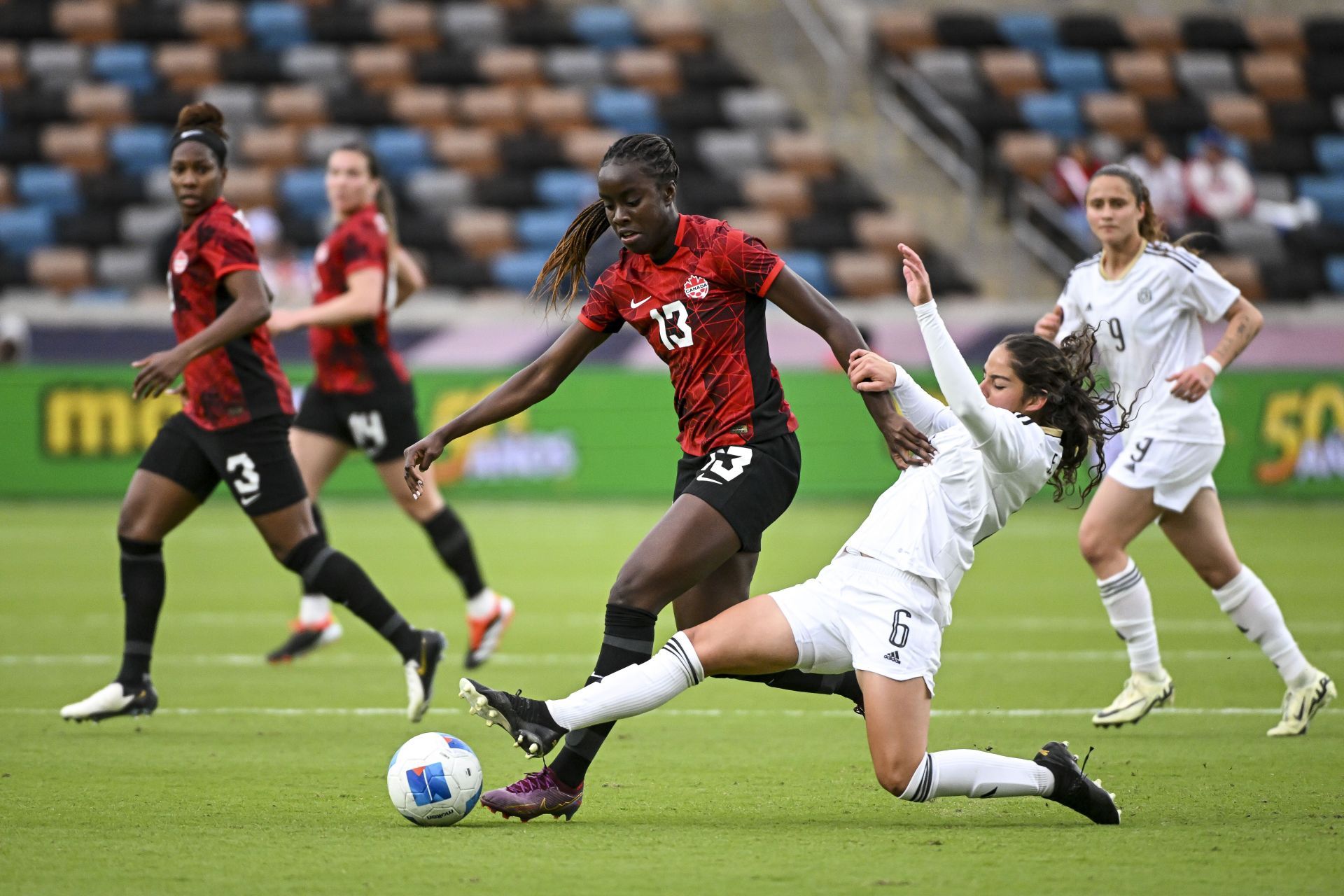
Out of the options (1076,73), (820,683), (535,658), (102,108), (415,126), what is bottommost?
(535,658)

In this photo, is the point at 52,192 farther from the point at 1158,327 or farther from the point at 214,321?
the point at 1158,327

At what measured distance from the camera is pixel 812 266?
2223 cm

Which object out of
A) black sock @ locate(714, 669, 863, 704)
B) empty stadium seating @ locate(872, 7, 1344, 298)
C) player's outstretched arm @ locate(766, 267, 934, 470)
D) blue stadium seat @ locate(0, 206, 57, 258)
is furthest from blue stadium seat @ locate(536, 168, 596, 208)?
player's outstretched arm @ locate(766, 267, 934, 470)

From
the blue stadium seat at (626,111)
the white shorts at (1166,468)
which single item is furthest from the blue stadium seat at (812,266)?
the white shorts at (1166,468)

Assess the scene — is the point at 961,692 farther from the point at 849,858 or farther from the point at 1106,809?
the point at 849,858

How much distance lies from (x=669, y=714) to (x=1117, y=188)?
297 centimetres

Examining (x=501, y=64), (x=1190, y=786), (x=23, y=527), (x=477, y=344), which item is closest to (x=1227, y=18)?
(x=501, y=64)

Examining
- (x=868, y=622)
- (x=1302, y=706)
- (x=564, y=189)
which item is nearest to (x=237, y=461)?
(x=868, y=622)

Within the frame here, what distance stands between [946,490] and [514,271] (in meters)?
17.2

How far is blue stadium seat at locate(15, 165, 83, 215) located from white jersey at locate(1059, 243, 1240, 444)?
18.4m

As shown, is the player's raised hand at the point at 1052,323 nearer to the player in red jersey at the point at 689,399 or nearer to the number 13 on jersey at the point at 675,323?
the player in red jersey at the point at 689,399

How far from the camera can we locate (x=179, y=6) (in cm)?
2573

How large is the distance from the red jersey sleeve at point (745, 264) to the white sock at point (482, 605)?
400 cm

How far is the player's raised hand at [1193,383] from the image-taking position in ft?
22.8
